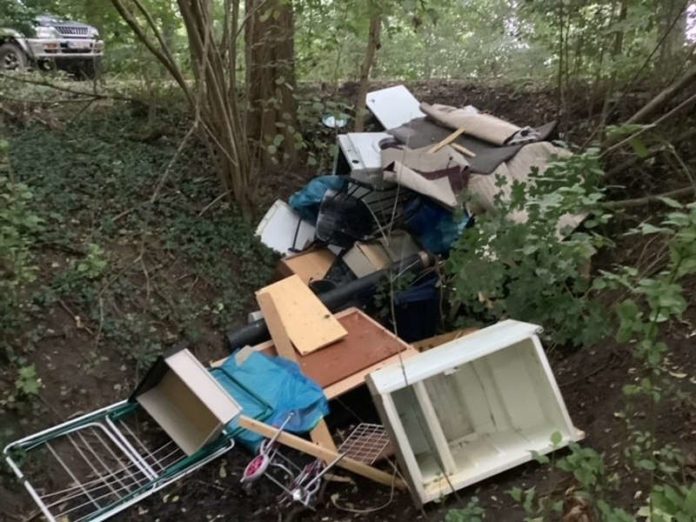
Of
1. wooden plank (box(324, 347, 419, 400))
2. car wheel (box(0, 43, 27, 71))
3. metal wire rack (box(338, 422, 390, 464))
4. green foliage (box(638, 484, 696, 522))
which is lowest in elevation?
metal wire rack (box(338, 422, 390, 464))

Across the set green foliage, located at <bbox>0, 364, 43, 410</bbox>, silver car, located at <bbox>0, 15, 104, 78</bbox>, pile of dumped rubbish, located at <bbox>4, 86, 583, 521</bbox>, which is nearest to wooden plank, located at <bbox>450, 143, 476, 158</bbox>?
pile of dumped rubbish, located at <bbox>4, 86, 583, 521</bbox>

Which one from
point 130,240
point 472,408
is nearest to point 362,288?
point 472,408

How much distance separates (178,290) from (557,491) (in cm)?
291

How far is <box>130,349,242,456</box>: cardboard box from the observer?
3.39 meters

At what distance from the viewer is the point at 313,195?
531cm

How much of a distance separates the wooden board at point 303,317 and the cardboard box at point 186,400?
78 centimetres

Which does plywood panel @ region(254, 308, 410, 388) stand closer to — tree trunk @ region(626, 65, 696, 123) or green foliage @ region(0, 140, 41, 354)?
green foliage @ region(0, 140, 41, 354)

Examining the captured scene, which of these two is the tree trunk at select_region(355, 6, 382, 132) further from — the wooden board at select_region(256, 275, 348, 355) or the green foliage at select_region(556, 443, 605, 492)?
the green foliage at select_region(556, 443, 605, 492)

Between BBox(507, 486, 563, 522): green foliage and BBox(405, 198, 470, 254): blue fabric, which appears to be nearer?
BBox(507, 486, 563, 522): green foliage

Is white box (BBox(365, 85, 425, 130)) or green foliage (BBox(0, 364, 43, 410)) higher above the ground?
white box (BBox(365, 85, 425, 130))

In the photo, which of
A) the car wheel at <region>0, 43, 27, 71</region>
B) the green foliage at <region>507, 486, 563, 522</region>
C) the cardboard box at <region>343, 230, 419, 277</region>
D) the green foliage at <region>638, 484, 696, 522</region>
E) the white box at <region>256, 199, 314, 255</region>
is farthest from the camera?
the car wheel at <region>0, 43, 27, 71</region>

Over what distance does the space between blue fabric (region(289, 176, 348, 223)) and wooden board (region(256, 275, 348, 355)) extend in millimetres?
841

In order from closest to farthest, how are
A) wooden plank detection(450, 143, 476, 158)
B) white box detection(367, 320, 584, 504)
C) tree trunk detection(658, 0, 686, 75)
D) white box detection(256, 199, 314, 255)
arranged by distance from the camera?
white box detection(367, 320, 584, 504) → tree trunk detection(658, 0, 686, 75) → wooden plank detection(450, 143, 476, 158) → white box detection(256, 199, 314, 255)

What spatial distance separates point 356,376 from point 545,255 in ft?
5.06
